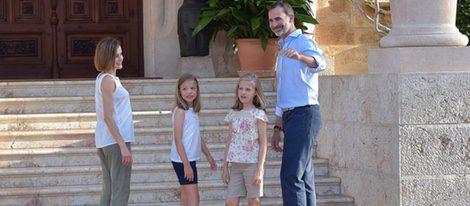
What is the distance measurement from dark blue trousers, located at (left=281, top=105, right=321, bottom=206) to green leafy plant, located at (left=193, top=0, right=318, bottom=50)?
3.63 metres

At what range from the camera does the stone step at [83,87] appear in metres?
8.96

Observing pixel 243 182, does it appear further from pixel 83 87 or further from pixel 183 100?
pixel 83 87

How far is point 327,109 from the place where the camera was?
26.9 ft

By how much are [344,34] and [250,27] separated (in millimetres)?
2329

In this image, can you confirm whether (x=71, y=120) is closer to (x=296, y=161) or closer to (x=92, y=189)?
(x=92, y=189)

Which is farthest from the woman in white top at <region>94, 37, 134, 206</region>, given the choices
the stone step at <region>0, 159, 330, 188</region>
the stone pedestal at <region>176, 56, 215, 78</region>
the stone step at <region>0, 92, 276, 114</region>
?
the stone pedestal at <region>176, 56, 215, 78</region>

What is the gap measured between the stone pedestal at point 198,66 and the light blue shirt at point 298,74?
14.8ft

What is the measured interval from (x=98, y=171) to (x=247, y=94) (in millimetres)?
1969

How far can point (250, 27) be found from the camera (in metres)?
10.1

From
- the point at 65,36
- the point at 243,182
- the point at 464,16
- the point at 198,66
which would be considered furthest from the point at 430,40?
the point at 65,36

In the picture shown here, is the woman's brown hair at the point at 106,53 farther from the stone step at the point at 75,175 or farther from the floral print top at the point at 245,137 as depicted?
the stone step at the point at 75,175

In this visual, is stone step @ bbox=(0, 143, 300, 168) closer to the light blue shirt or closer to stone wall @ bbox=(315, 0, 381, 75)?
the light blue shirt

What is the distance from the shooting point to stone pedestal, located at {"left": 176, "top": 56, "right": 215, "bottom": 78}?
10719 millimetres

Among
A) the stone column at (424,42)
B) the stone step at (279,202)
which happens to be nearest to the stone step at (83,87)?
the stone step at (279,202)
